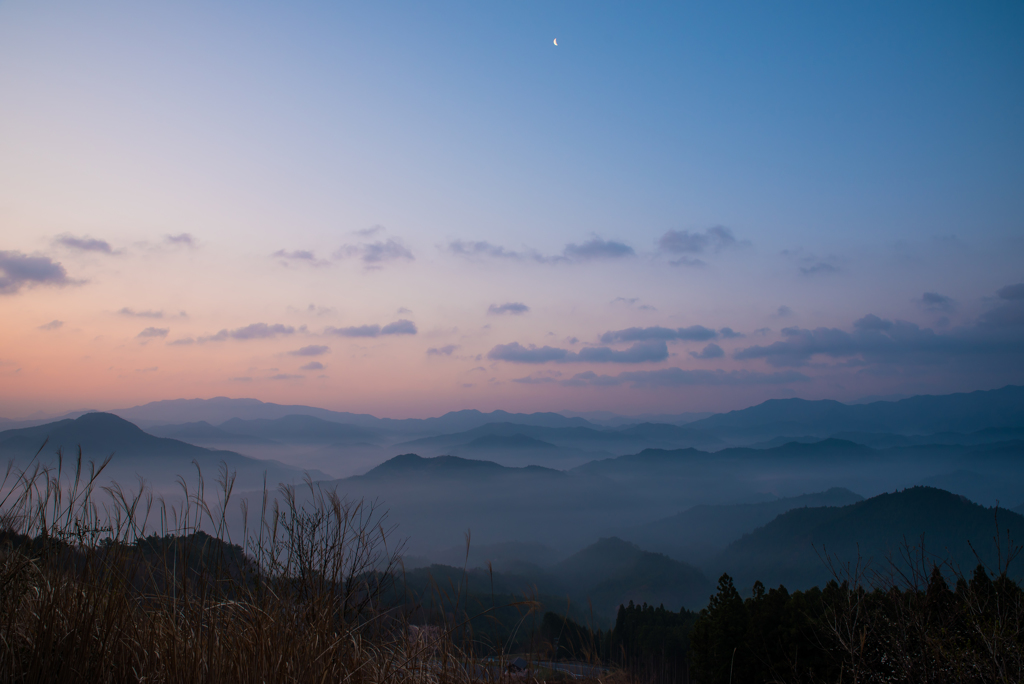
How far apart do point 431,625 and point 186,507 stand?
6.49 ft

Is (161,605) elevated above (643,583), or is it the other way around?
→ (161,605)

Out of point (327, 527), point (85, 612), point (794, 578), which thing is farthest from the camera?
point (794, 578)

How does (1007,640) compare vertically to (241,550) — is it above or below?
below

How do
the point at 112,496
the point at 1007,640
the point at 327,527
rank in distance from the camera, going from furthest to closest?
1. the point at 1007,640
2. the point at 327,527
3. the point at 112,496

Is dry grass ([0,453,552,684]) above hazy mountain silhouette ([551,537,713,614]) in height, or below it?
above

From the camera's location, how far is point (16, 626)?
9.41ft

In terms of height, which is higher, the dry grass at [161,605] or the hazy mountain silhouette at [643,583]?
the dry grass at [161,605]

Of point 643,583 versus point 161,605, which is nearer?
point 161,605

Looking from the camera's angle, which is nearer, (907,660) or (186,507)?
(186,507)

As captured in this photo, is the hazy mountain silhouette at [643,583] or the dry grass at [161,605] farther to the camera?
the hazy mountain silhouette at [643,583]

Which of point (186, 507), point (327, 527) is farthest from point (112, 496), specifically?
point (327, 527)

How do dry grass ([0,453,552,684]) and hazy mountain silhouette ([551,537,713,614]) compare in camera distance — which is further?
hazy mountain silhouette ([551,537,713,614])

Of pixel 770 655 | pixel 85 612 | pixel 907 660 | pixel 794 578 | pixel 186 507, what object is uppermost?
pixel 186 507

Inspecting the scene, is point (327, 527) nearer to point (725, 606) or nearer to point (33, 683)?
point (33, 683)
